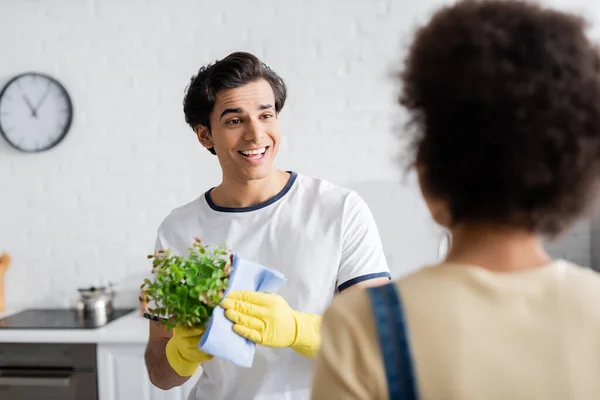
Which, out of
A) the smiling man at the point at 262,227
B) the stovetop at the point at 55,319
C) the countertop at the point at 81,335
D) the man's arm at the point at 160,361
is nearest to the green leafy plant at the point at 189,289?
the smiling man at the point at 262,227

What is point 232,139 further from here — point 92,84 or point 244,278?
Result: point 92,84

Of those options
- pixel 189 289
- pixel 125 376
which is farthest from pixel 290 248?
pixel 125 376

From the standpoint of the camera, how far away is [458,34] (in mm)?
525

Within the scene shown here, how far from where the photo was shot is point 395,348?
507 mm

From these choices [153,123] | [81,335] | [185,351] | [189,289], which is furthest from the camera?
[153,123]

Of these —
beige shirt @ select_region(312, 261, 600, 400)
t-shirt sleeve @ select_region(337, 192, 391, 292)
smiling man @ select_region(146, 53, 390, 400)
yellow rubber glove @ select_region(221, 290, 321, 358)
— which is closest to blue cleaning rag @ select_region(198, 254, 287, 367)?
yellow rubber glove @ select_region(221, 290, 321, 358)

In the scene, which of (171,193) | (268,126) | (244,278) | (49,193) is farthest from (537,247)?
(49,193)

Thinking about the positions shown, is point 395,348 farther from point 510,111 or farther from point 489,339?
point 510,111

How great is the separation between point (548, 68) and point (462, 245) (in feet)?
0.60

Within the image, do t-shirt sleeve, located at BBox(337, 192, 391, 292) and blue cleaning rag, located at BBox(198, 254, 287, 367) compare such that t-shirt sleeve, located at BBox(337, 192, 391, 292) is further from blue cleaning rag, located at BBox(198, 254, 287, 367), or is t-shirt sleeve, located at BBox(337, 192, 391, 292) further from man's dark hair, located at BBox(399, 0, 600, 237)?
man's dark hair, located at BBox(399, 0, 600, 237)

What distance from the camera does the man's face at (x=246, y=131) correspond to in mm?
1408

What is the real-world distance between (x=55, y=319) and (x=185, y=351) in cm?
150

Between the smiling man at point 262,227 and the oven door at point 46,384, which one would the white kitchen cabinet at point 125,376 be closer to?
the oven door at point 46,384

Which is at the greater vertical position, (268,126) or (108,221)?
(268,126)
